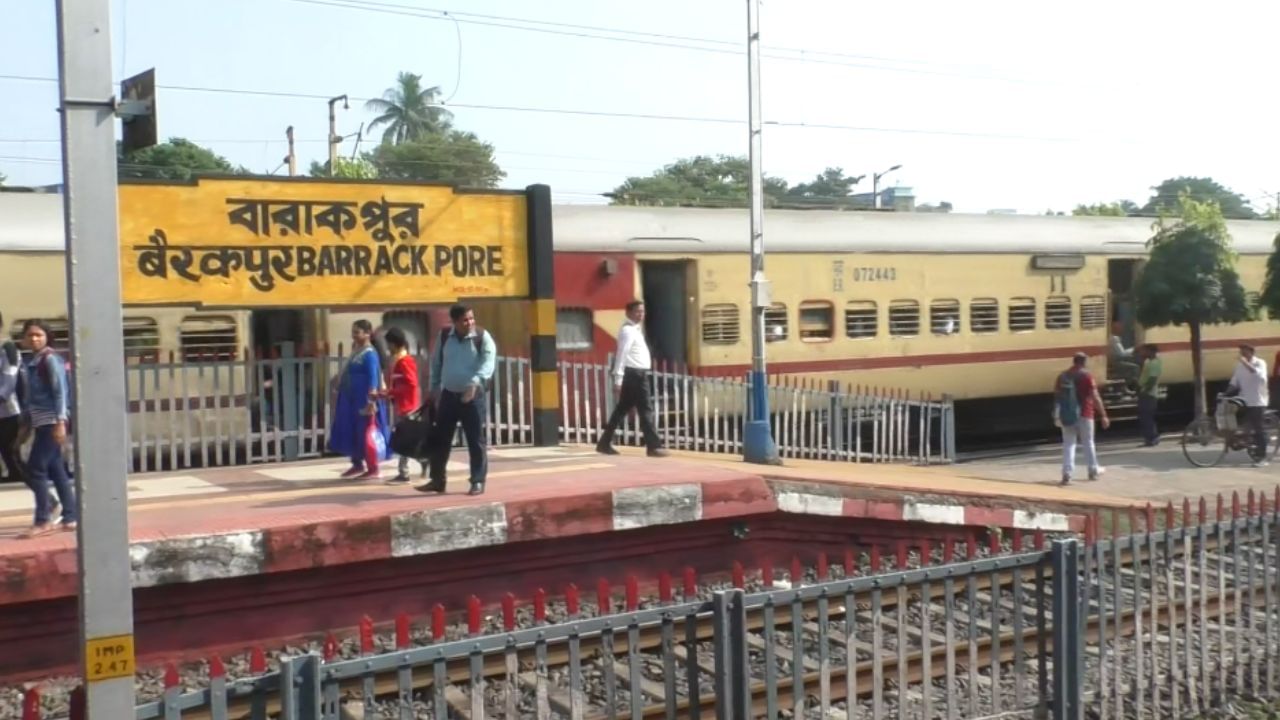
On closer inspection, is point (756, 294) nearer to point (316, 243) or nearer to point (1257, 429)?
point (316, 243)

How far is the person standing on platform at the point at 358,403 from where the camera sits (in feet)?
31.8

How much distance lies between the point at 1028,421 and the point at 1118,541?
49.1 feet

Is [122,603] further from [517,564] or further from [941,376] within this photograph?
[941,376]

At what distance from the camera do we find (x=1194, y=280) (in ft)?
62.0

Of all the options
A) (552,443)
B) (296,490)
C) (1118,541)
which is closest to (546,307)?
(552,443)

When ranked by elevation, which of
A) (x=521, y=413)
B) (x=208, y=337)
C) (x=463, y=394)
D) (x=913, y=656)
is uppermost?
(x=208, y=337)

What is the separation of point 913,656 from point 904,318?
34.4 ft

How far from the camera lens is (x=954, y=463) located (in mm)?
17297

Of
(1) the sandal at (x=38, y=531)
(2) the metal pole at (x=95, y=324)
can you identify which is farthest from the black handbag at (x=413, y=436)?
(2) the metal pole at (x=95, y=324)

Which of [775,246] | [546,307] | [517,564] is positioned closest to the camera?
[517,564]

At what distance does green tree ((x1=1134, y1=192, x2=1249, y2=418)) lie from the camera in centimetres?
1894

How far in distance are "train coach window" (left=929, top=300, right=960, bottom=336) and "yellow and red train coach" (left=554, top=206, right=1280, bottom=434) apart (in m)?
0.03

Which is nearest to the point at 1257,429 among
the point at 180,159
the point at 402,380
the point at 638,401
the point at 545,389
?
the point at 638,401

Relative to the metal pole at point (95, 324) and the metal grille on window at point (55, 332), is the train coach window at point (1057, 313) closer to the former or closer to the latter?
the metal grille on window at point (55, 332)
